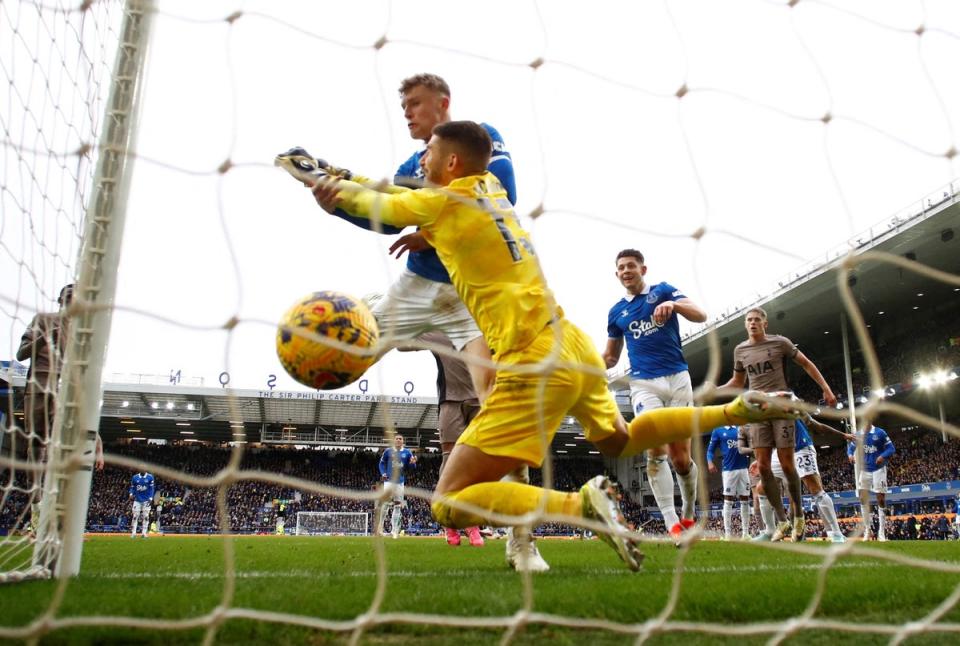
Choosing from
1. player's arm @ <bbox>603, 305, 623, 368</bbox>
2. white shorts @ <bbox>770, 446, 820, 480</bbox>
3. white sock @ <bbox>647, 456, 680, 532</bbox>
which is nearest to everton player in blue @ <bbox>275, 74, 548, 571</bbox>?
white sock @ <bbox>647, 456, 680, 532</bbox>

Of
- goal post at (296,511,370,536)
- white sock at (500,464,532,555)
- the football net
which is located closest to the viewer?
the football net

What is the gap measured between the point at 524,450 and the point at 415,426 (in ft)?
96.5

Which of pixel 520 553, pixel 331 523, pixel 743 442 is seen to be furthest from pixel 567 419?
pixel 520 553

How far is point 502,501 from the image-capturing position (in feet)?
7.79

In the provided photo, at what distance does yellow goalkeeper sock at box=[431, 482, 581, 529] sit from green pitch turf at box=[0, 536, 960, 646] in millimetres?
253

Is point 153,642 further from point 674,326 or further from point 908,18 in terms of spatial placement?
point 674,326

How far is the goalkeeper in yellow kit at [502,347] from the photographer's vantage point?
7.92 feet

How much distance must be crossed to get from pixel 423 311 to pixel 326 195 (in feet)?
5.14

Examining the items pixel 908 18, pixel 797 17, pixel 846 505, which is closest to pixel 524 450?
pixel 797 17

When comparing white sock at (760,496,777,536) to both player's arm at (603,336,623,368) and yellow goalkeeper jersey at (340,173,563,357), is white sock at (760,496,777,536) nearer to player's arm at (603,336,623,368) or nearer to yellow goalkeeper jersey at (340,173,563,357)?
player's arm at (603,336,623,368)

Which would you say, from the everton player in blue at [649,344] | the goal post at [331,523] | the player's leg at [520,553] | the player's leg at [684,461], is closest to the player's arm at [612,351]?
the everton player in blue at [649,344]

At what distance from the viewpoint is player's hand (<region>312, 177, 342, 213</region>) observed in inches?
94.4

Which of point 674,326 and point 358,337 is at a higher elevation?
point 674,326

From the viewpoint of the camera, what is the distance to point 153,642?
1.67 metres
